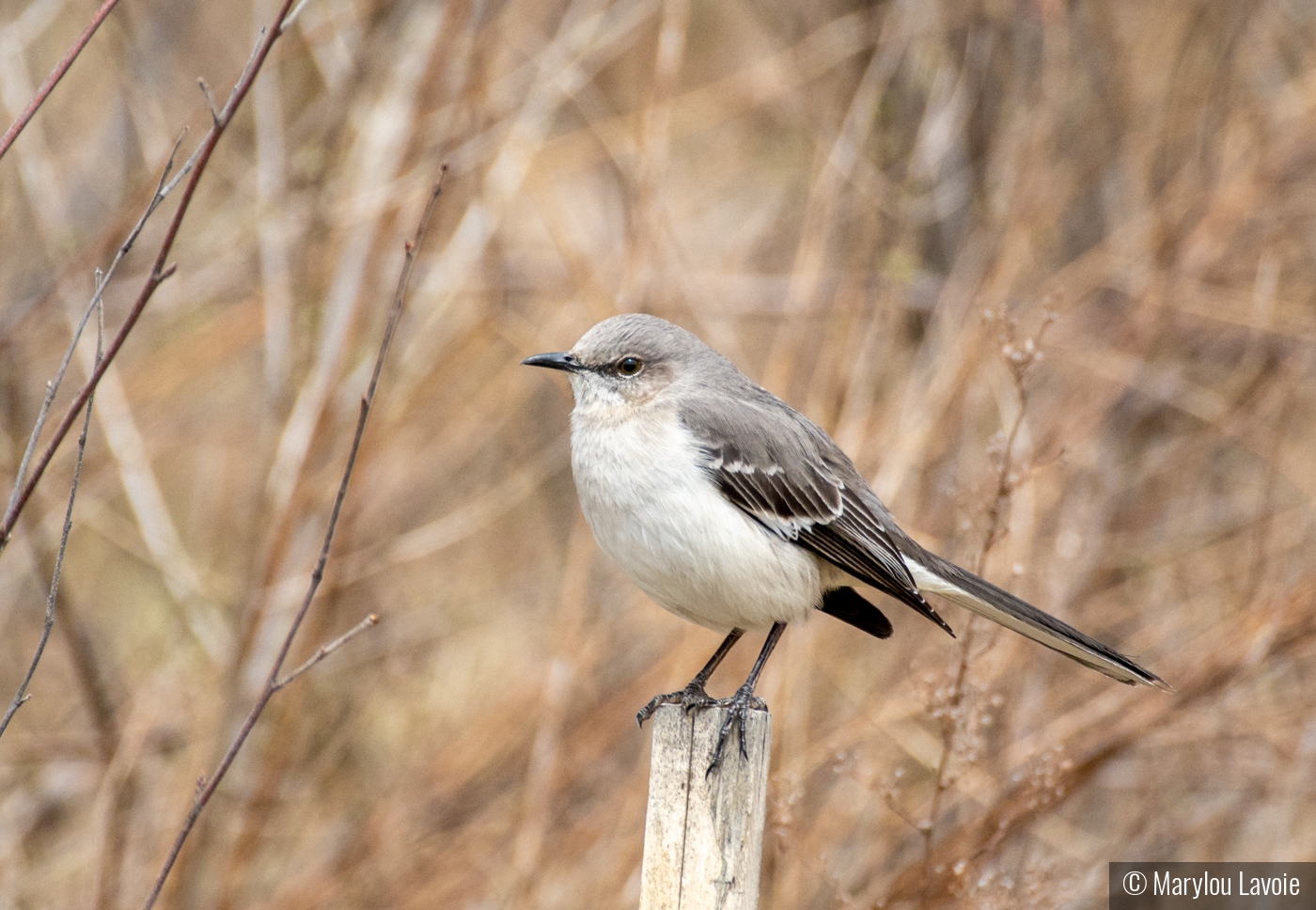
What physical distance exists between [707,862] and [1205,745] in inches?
140

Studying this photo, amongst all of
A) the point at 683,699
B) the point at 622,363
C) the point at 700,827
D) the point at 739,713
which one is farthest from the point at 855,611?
the point at 700,827

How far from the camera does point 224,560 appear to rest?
6469 mm

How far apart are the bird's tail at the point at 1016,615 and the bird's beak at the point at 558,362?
3.91 feet

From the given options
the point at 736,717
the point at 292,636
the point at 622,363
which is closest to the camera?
the point at 292,636

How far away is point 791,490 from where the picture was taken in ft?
11.7

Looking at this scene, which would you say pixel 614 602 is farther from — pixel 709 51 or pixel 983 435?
pixel 709 51

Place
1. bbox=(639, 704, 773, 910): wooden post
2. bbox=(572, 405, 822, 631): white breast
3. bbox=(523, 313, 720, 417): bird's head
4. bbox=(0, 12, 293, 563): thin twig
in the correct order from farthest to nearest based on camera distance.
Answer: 1. bbox=(523, 313, 720, 417): bird's head
2. bbox=(572, 405, 822, 631): white breast
3. bbox=(639, 704, 773, 910): wooden post
4. bbox=(0, 12, 293, 563): thin twig

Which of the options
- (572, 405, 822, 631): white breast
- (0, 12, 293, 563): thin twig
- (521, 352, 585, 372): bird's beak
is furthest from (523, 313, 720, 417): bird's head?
(0, 12, 293, 563): thin twig

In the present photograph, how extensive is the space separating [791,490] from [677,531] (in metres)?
0.50

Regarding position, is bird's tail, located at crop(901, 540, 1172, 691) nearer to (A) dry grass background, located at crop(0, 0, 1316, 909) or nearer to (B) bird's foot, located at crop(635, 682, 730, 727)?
(A) dry grass background, located at crop(0, 0, 1316, 909)

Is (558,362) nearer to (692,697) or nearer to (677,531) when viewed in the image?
(677,531)

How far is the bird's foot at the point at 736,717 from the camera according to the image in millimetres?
2643

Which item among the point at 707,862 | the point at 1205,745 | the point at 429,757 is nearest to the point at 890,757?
the point at 1205,745

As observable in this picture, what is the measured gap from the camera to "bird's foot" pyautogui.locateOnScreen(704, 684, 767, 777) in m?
2.64
